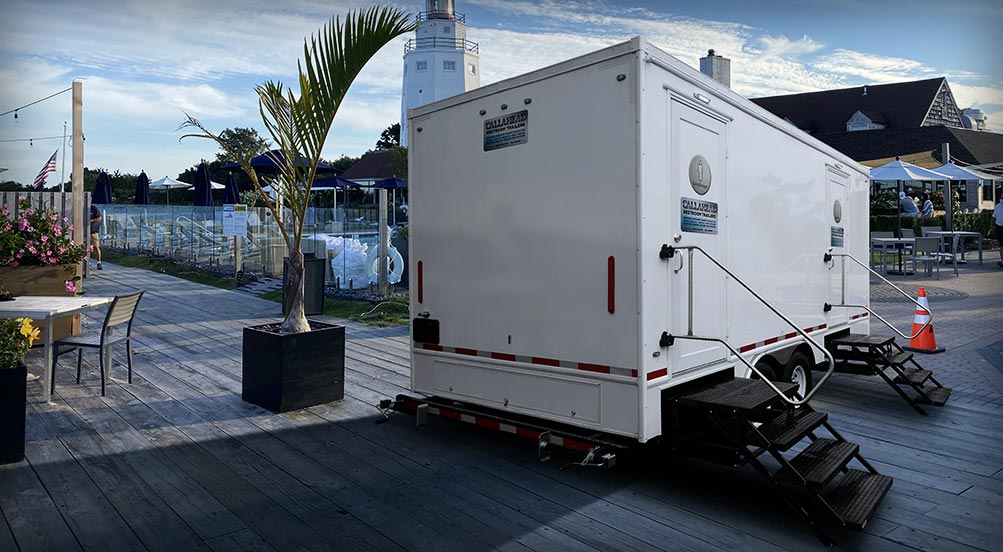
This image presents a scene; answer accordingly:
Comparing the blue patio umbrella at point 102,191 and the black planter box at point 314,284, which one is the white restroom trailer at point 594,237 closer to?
the black planter box at point 314,284

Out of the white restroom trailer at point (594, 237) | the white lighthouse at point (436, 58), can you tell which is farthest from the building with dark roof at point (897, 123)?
the white restroom trailer at point (594, 237)

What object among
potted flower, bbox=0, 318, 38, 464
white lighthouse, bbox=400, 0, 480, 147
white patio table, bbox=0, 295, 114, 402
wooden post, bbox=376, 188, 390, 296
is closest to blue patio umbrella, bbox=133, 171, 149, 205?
wooden post, bbox=376, 188, 390, 296

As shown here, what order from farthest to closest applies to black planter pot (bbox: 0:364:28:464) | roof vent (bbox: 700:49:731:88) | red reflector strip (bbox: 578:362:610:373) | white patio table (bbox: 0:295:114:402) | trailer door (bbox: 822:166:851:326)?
1. roof vent (bbox: 700:49:731:88)
2. trailer door (bbox: 822:166:851:326)
3. white patio table (bbox: 0:295:114:402)
4. black planter pot (bbox: 0:364:28:464)
5. red reflector strip (bbox: 578:362:610:373)

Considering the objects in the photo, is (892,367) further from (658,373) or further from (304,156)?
(304,156)

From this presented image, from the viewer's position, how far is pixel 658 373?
4.21m

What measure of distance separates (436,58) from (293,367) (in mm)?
50670

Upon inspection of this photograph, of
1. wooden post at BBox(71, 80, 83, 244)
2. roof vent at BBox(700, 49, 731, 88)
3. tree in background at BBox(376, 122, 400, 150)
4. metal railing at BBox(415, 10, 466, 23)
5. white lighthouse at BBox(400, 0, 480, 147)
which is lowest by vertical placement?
wooden post at BBox(71, 80, 83, 244)

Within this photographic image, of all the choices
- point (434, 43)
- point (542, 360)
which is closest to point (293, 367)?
point (542, 360)

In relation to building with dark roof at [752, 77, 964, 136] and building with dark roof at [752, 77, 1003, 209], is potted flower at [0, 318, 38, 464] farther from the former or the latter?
building with dark roof at [752, 77, 964, 136]

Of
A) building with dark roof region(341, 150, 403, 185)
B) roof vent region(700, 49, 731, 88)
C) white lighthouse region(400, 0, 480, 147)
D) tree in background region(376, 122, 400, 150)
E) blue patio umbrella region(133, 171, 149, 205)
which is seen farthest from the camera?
tree in background region(376, 122, 400, 150)

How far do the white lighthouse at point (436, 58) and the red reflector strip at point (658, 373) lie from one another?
51334mm

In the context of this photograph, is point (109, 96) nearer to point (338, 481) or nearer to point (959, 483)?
point (338, 481)

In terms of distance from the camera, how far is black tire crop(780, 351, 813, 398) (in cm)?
611

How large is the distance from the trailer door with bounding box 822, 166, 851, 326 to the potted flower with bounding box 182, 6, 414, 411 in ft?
14.5
